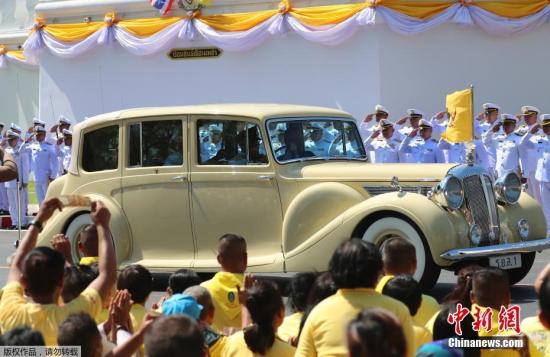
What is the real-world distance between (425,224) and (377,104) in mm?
12306

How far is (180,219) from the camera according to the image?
423 inches

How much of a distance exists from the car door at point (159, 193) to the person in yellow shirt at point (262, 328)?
5621 mm

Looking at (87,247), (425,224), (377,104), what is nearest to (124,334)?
(87,247)

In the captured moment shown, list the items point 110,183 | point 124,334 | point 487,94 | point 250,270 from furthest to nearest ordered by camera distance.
A: point 487,94 → point 110,183 → point 250,270 → point 124,334

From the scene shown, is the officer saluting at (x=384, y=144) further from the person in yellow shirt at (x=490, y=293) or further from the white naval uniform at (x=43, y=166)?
the person in yellow shirt at (x=490, y=293)

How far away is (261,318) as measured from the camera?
16.4 ft

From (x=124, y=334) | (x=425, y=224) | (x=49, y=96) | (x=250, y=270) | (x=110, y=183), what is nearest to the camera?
(x=124, y=334)

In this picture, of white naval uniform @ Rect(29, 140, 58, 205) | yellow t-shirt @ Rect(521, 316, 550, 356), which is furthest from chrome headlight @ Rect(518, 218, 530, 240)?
white naval uniform @ Rect(29, 140, 58, 205)

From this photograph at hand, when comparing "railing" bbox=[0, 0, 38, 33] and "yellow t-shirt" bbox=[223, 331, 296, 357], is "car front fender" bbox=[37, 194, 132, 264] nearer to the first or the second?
"yellow t-shirt" bbox=[223, 331, 296, 357]

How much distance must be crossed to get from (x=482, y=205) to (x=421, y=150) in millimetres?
8629

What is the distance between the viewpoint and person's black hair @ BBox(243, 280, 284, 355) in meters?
4.93

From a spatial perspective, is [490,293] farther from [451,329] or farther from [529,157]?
[529,157]

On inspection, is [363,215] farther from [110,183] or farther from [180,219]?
[110,183]

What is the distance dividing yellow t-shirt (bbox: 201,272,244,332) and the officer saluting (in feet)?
40.0
